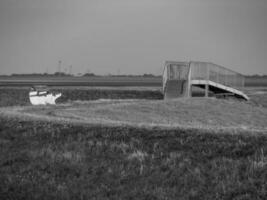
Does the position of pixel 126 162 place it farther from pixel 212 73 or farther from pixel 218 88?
pixel 218 88

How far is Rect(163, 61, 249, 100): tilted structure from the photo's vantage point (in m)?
33.3

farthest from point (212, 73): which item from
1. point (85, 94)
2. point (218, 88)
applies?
point (85, 94)

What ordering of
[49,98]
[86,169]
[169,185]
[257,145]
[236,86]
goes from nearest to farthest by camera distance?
1. [169,185]
2. [86,169]
3. [257,145]
4. [49,98]
5. [236,86]

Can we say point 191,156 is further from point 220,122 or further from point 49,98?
point 49,98

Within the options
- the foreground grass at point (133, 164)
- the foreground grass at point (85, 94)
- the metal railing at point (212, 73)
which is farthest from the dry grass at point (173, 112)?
the foreground grass at point (85, 94)

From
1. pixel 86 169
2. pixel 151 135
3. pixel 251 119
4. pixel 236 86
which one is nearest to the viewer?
pixel 86 169

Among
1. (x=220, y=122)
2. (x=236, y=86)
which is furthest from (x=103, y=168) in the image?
(x=236, y=86)

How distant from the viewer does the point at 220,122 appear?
25.6 meters

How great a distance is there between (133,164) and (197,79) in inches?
966

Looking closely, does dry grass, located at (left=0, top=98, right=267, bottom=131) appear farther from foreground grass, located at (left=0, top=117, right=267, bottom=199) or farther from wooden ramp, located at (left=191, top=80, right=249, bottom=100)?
foreground grass, located at (left=0, top=117, right=267, bottom=199)

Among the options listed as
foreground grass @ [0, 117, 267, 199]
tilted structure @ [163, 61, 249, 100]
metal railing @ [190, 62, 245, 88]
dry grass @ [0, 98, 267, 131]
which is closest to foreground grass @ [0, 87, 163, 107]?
tilted structure @ [163, 61, 249, 100]

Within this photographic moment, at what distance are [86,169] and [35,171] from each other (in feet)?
3.99

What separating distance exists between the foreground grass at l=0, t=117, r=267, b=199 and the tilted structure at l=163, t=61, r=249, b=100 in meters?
20.6

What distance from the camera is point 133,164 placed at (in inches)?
383
